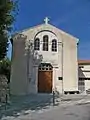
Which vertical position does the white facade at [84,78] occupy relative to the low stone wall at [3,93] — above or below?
above

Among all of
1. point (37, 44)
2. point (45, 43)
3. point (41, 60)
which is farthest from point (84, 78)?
point (37, 44)

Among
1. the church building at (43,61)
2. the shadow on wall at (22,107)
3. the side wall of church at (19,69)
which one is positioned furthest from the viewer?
the church building at (43,61)

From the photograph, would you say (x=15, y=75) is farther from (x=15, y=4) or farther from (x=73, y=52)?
(x=15, y=4)

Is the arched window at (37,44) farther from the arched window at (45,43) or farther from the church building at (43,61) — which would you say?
the arched window at (45,43)

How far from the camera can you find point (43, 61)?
3003cm

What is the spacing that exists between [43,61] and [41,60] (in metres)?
0.22

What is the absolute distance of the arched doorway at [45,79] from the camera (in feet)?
97.2

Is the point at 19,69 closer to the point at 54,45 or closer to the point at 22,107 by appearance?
the point at 54,45

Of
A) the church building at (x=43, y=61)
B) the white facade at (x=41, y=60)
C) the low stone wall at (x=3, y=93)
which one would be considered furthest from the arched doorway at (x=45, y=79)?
the low stone wall at (x=3, y=93)

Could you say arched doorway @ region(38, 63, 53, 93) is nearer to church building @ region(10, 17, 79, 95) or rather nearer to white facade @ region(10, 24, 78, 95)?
church building @ region(10, 17, 79, 95)

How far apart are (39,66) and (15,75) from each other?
249 cm

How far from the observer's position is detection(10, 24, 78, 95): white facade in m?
29.4

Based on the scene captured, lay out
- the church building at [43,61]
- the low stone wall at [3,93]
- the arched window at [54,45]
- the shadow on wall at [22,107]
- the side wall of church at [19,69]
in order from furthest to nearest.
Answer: the arched window at [54,45] → the church building at [43,61] → the side wall of church at [19,69] → the low stone wall at [3,93] → the shadow on wall at [22,107]

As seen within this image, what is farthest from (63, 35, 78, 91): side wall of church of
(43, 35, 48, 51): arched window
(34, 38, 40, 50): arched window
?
(34, 38, 40, 50): arched window
